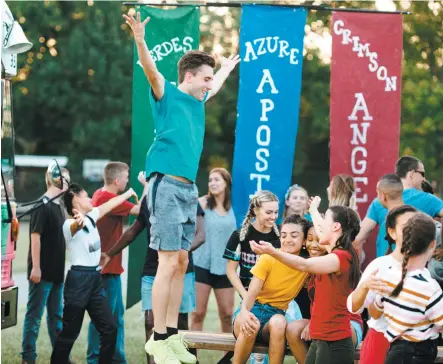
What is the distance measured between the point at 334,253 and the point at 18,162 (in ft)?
144

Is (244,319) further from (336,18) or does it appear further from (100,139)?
(100,139)

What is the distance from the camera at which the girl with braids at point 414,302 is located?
5.20m

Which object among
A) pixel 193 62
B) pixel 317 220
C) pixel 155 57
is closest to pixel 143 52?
pixel 193 62

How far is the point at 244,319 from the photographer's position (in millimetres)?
6883

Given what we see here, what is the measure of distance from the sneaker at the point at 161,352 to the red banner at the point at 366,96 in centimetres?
402

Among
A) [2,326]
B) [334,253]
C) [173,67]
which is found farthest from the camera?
[173,67]

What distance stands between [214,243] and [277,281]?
2165 mm

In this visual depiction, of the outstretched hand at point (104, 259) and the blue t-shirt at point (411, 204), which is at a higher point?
the blue t-shirt at point (411, 204)

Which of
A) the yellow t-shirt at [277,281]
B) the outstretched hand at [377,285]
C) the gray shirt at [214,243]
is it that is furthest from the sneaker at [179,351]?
the gray shirt at [214,243]

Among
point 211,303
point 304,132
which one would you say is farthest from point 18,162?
point 211,303

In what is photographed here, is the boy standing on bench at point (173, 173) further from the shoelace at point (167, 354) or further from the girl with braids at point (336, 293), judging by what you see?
the girl with braids at point (336, 293)

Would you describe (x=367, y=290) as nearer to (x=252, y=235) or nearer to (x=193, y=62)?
(x=193, y=62)

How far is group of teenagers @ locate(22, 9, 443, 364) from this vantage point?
533 cm

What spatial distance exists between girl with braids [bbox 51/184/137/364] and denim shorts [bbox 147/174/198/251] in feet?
5.63
